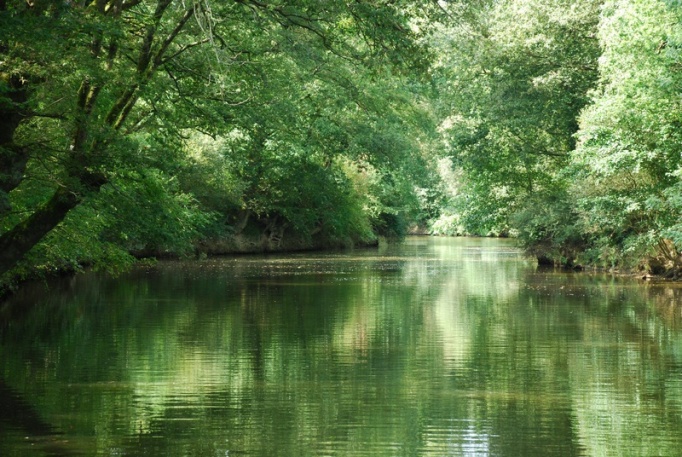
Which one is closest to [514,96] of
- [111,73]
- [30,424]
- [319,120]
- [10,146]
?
[319,120]

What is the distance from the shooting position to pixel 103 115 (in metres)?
18.7

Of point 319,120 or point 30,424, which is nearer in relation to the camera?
point 30,424

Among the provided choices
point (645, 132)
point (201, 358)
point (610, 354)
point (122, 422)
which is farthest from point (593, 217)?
point (122, 422)

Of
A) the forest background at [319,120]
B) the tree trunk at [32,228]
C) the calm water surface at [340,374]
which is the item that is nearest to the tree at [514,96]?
the forest background at [319,120]

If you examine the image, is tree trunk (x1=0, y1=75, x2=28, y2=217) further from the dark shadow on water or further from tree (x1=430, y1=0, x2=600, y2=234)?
tree (x1=430, y1=0, x2=600, y2=234)

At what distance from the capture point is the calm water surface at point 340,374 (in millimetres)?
9453

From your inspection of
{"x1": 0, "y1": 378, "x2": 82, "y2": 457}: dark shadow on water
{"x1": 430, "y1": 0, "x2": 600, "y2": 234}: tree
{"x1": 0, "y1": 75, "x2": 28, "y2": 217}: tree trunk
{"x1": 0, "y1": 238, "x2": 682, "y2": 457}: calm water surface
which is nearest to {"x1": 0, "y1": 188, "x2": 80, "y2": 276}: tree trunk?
{"x1": 0, "y1": 75, "x2": 28, "y2": 217}: tree trunk

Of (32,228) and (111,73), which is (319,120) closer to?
(32,228)

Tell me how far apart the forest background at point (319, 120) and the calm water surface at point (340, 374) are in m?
2.12

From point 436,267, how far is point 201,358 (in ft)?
87.1

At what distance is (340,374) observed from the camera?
13.3 meters

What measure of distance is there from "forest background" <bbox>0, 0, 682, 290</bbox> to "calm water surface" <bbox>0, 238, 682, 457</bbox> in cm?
212

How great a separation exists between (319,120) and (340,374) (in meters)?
17.3

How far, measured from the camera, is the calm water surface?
372 inches
